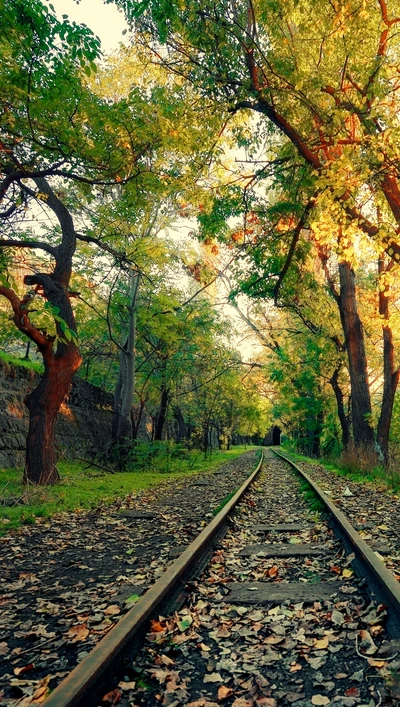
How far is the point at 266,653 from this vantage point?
3.10m

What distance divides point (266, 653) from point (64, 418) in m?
16.5

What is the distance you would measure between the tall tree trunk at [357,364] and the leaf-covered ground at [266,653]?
11.8 metres

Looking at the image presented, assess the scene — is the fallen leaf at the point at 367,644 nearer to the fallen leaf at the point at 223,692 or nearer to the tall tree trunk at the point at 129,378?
the fallen leaf at the point at 223,692

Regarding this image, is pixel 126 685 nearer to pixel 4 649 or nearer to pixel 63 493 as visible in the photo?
pixel 4 649

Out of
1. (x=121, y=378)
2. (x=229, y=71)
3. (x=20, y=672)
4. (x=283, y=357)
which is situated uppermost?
(x=229, y=71)

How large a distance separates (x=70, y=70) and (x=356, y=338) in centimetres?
1182

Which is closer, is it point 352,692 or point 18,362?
point 352,692

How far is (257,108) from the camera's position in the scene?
9.08m

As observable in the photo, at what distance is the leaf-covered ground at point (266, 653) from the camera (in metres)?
2.60

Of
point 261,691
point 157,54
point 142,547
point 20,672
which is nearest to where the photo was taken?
point 261,691

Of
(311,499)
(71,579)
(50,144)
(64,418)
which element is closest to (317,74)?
(50,144)

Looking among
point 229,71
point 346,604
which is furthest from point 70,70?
point 346,604

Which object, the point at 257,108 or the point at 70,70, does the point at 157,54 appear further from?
the point at 70,70

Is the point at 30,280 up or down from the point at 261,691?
up
